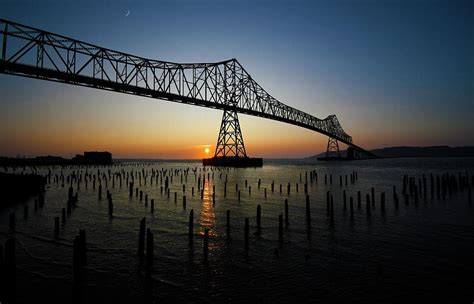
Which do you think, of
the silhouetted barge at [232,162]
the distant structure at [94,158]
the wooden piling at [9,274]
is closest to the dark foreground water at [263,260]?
the wooden piling at [9,274]

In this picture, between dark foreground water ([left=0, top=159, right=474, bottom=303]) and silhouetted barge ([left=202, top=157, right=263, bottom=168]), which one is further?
silhouetted barge ([left=202, top=157, right=263, bottom=168])

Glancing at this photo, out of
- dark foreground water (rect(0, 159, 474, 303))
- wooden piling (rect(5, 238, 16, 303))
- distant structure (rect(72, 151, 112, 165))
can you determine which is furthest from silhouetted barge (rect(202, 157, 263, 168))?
wooden piling (rect(5, 238, 16, 303))

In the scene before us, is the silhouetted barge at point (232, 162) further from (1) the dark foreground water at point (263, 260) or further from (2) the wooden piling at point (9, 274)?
(2) the wooden piling at point (9, 274)

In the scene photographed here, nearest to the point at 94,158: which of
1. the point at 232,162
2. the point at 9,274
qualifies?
the point at 232,162

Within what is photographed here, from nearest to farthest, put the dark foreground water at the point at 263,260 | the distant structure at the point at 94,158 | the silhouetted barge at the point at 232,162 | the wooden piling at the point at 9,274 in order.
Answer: the wooden piling at the point at 9,274, the dark foreground water at the point at 263,260, the silhouetted barge at the point at 232,162, the distant structure at the point at 94,158

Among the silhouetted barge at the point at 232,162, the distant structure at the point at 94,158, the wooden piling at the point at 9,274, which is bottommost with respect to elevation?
the wooden piling at the point at 9,274

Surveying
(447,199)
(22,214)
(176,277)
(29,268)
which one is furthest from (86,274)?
(447,199)

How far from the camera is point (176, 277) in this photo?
8.52 meters

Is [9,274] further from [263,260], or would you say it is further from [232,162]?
[232,162]

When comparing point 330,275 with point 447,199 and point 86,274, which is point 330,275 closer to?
point 86,274

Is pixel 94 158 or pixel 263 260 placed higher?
pixel 94 158

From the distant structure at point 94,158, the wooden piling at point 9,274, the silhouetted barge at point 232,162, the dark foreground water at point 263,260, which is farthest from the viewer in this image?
the distant structure at point 94,158

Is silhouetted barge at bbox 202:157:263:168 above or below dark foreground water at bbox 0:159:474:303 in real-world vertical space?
above

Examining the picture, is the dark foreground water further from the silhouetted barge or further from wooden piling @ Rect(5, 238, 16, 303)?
the silhouetted barge
